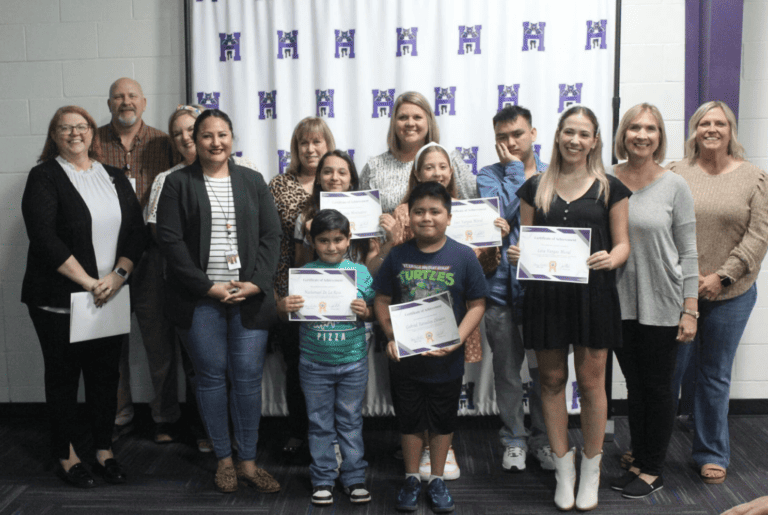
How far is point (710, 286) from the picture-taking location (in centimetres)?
262

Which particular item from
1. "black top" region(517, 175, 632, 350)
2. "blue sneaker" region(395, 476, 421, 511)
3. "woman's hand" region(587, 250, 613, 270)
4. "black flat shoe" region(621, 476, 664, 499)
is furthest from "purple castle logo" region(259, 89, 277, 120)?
"black flat shoe" region(621, 476, 664, 499)

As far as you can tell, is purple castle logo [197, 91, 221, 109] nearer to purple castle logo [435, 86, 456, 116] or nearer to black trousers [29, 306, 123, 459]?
purple castle logo [435, 86, 456, 116]

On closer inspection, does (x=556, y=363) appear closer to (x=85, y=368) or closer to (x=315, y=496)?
(x=315, y=496)

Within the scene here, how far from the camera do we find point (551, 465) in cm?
277

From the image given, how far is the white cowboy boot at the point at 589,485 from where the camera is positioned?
2402mm

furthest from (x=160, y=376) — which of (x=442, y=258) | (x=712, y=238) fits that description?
(x=712, y=238)

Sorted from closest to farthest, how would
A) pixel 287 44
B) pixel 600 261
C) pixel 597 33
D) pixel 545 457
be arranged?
pixel 600 261, pixel 545 457, pixel 597 33, pixel 287 44

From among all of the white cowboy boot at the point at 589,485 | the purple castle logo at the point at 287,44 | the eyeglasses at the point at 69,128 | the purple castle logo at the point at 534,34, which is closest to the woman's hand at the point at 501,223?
the white cowboy boot at the point at 589,485

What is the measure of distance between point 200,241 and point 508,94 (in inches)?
75.1

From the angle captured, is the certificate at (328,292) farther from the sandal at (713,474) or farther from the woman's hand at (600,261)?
the sandal at (713,474)

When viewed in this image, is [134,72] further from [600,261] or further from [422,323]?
[600,261]

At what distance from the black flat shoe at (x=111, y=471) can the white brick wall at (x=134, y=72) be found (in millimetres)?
815

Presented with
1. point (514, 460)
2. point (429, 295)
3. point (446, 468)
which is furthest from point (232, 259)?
point (514, 460)

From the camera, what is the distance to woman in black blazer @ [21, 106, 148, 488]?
8.55 ft
